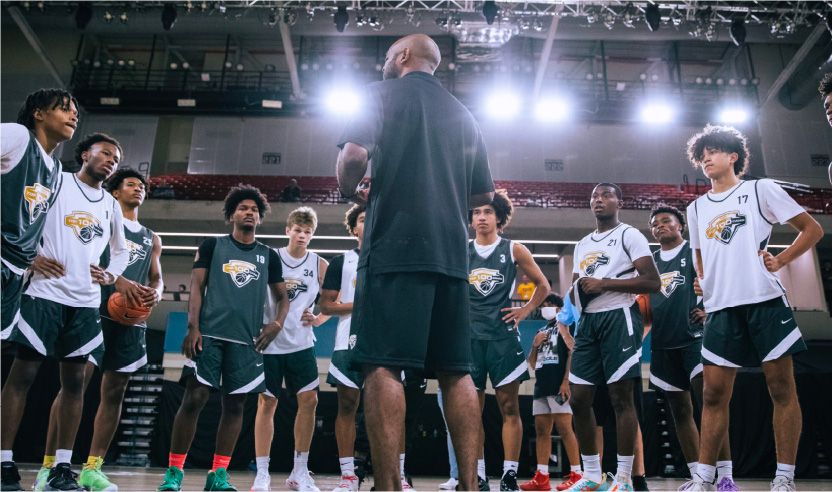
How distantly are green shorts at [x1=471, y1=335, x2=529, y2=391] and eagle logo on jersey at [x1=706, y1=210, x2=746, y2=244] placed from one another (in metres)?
1.45

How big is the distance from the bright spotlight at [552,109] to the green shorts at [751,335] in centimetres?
1502

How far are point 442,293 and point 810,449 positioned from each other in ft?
31.2

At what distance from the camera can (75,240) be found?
3154 millimetres

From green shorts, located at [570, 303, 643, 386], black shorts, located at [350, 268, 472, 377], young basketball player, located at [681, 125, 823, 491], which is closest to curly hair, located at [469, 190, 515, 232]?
green shorts, located at [570, 303, 643, 386]

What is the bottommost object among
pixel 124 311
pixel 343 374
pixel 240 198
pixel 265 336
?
pixel 343 374

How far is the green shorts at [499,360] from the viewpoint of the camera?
3.89m

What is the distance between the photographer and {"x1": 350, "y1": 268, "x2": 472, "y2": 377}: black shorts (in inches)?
66.9

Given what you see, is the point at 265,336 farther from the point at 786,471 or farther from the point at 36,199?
the point at 786,471

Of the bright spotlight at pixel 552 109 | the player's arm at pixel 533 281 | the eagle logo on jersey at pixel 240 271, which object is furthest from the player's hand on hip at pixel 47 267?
the bright spotlight at pixel 552 109

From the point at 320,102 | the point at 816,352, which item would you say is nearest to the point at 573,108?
the point at 320,102

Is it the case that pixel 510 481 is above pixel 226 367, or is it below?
below

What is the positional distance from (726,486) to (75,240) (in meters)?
3.88

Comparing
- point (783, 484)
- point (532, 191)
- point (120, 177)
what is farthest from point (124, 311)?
point (532, 191)

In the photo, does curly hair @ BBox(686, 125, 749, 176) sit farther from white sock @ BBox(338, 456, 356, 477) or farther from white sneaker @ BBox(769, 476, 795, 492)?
white sock @ BBox(338, 456, 356, 477)
